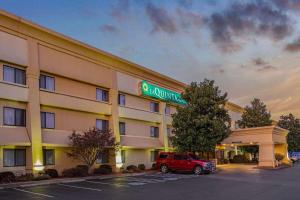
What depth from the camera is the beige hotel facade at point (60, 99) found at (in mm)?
28484

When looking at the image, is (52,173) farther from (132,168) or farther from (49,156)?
(132,168)

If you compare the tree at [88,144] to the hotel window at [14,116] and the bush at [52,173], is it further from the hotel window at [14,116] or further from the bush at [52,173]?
the hotel window at [14,116]

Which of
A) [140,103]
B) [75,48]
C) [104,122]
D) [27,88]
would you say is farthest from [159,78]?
[27,88]

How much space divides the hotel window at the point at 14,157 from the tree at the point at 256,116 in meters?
40.9

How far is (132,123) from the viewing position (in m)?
43.3

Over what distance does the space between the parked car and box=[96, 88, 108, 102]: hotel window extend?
7754 millimetres

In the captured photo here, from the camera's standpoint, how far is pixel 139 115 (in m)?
44.1

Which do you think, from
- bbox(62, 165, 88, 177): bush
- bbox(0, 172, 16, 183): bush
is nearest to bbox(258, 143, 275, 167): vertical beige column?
bbox(62, 165, 88, 177): bush

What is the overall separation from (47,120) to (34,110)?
2.32 meters

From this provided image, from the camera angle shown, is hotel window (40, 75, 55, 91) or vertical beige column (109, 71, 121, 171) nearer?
hotel window (40, 75, 55, 91)

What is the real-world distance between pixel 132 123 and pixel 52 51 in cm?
1424

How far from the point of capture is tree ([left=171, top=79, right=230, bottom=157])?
134ft

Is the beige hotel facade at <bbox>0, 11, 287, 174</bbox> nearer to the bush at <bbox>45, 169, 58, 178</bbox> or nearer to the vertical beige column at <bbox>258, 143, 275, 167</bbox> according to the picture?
the vertical beige column at <bbox>258, 143, 275, 167</bbox>

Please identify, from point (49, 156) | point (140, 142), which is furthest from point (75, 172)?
point (140, 142)
